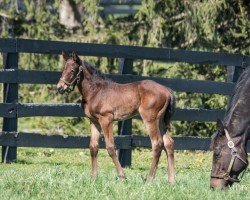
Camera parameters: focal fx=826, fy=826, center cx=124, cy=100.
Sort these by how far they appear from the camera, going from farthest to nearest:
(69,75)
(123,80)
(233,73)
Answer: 1. (233,73)
2. (123,80)
3. (69,75)

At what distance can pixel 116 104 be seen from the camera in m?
9.46

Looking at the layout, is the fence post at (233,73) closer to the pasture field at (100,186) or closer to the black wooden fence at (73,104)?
the black wooden fence at (73,104)

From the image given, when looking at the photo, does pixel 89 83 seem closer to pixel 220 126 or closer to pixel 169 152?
pixel 169 152

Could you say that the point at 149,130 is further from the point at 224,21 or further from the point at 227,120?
the point at 224,21

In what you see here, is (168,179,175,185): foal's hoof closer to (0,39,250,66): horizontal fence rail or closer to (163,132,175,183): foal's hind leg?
(163,132,175,183): foal's hind leg

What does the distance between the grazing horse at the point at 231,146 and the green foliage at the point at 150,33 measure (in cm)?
592

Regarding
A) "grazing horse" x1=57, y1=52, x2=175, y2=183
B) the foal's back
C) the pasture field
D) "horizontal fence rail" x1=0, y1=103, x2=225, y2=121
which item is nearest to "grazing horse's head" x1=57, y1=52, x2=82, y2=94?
"grazing horse" x1=57, y1=52, x2=175, y2=183

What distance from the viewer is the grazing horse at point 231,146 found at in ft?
26.8

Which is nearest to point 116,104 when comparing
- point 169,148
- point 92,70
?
point 92,70

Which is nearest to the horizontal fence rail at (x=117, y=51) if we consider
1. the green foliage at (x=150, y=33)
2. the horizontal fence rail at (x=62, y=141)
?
the horizontal fence rail at (x=62, y=141)

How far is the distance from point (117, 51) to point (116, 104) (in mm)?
2127

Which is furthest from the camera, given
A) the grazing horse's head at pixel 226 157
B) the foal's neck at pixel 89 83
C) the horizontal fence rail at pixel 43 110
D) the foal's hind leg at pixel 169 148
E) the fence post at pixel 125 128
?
the fence post at pixel 125 128

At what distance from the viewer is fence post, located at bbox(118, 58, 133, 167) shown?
37.3 ft

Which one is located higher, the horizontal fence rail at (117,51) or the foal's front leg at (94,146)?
the horizontal fence rail at (117,51)
